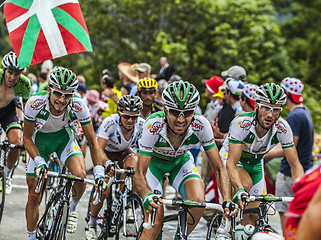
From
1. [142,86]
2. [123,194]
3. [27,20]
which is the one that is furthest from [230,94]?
[27,20]

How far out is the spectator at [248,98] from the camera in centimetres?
709

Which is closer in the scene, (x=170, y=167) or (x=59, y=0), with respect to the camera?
(x=170, y=167)

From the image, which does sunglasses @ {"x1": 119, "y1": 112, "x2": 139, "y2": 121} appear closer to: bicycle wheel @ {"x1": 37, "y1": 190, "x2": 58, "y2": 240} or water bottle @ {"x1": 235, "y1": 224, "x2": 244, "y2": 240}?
bicycle wheel @ {"x1": 37, "y1": 190, "x2": 58, "y2": 240}

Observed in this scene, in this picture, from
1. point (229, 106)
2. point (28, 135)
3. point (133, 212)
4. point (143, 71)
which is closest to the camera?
point (28, 135)

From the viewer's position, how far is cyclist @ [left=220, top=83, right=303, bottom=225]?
5613 mm

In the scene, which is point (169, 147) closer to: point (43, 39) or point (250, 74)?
point (43, 39)

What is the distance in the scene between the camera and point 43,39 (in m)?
6.81

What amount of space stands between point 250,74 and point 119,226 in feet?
46.4

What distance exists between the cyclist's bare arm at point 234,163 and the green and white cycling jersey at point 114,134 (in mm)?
1939

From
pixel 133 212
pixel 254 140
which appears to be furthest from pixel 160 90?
pixel 254 140

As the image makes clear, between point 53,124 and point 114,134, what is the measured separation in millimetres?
930

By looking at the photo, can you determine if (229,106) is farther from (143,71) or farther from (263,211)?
(143,71)

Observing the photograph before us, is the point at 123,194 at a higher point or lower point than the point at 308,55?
higher

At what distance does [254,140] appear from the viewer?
5.89m
